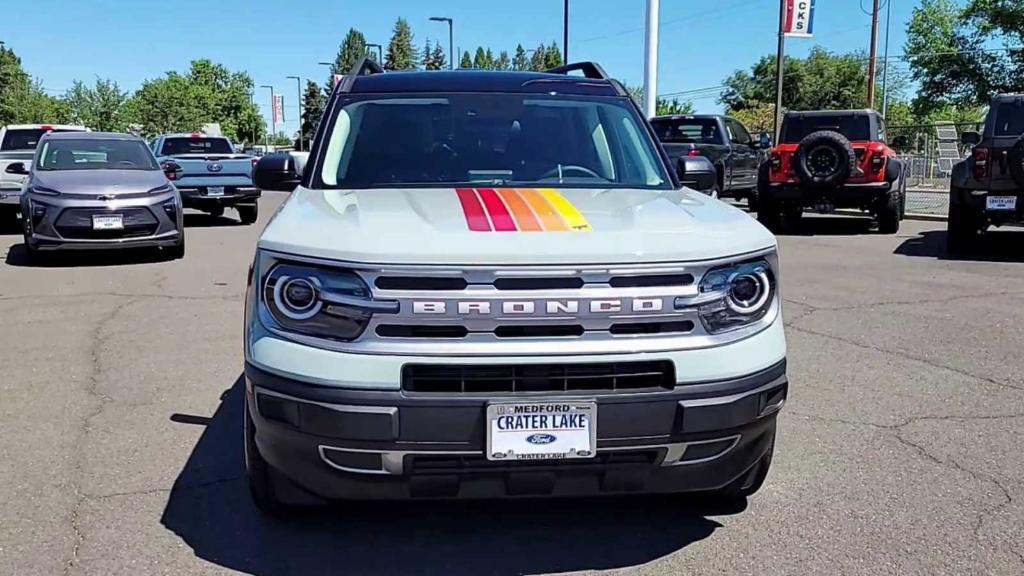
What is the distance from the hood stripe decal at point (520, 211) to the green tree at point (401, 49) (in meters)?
103

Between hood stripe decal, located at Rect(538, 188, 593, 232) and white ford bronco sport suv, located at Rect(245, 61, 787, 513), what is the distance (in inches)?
0.7

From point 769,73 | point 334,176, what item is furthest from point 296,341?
point 769,73

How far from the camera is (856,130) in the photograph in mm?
14422

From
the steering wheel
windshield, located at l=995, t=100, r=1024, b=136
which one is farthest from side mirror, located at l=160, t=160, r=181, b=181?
windshield, located at l=995, t=100, r=1024, b=136

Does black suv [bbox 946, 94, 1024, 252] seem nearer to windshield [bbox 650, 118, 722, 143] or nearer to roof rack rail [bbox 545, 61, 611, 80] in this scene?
windshield [bbox 650, 118, 722, 143]

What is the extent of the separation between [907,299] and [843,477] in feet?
16.2

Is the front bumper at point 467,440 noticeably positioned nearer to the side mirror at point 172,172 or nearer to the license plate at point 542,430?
the license plate at point 542,430

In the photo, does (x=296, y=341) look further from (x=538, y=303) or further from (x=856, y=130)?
(x=856, y=130)

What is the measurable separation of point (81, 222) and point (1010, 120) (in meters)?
10.8

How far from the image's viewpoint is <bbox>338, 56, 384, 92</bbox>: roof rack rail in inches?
183

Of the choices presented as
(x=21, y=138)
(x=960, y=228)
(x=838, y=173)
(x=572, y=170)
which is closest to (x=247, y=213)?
(x=21, y=138)

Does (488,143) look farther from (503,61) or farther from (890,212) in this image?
(503,61)

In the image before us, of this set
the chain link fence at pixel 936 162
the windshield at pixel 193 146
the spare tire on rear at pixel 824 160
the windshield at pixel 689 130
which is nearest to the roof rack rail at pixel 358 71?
the spare tire on rear at pixel 824 160

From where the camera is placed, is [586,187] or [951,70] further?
[951,70]
